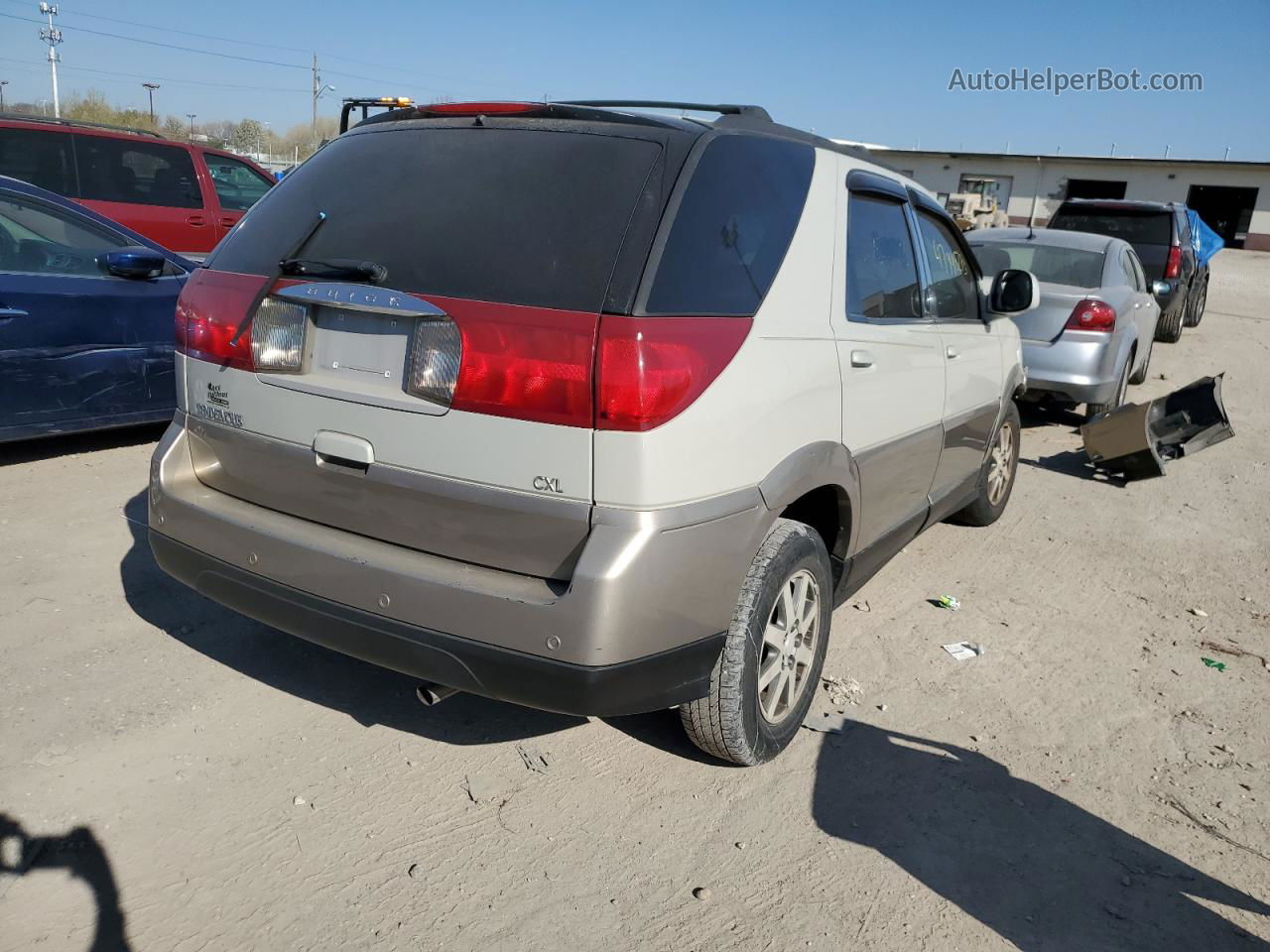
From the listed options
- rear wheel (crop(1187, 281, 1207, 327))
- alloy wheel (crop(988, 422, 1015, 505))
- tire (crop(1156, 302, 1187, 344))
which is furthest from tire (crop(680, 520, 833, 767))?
rear wheel (crop(1187, 281, 1207, 327))

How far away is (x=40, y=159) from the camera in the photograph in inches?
340

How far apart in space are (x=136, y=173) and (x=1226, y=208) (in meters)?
49.0

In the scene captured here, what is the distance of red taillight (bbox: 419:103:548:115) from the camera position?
2.83m

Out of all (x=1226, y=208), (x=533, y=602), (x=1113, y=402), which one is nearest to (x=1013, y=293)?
(x=533, y=602)

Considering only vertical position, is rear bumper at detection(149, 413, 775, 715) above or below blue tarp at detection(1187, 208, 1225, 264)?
below

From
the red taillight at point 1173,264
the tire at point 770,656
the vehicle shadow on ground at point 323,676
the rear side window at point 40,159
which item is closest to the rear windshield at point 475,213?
the tire at point 770,656

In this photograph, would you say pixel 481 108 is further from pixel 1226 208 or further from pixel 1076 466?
pixel 1226 208

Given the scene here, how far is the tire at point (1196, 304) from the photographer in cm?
1543

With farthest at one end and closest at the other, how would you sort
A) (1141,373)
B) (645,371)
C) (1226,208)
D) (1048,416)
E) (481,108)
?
(1226,208) → (1141,373) → (1048,416) → (481,108) → (645,371)

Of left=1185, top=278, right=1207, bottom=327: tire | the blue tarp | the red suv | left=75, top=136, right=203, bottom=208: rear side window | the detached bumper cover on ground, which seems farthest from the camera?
the blue tarp

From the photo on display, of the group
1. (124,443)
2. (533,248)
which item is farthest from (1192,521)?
(124,443)

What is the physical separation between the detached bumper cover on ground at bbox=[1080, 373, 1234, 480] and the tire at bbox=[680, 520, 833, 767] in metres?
4.38

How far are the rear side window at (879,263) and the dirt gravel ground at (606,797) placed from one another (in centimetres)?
141

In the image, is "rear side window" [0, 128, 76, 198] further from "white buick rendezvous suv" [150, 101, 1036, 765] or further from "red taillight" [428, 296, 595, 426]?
"red taillight" [428, 296, 595, 426]
